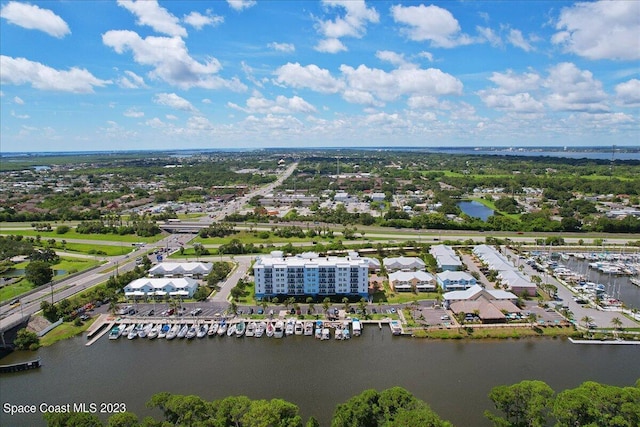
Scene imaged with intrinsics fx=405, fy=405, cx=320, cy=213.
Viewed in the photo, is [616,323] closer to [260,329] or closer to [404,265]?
[404,265]

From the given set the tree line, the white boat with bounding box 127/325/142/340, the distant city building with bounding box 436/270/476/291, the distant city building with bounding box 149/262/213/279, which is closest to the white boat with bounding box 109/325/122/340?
the white boat with bounding box 127/325/142/340

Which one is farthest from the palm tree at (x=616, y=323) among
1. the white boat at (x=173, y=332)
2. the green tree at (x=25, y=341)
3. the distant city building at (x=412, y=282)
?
the green tree at (x=25, y=341)

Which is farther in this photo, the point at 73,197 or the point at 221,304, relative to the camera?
the point at 73,197

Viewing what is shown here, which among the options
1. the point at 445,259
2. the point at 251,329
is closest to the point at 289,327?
the point at 251,329

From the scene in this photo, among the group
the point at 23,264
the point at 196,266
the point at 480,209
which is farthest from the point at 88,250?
the point at 480,209

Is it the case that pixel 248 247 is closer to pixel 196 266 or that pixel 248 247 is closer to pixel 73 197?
pixel 196 266

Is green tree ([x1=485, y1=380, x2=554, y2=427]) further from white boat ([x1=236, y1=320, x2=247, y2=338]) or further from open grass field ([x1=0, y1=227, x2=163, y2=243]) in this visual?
open grass field ([x1=0, y1=227, x2=163, y2=243])
